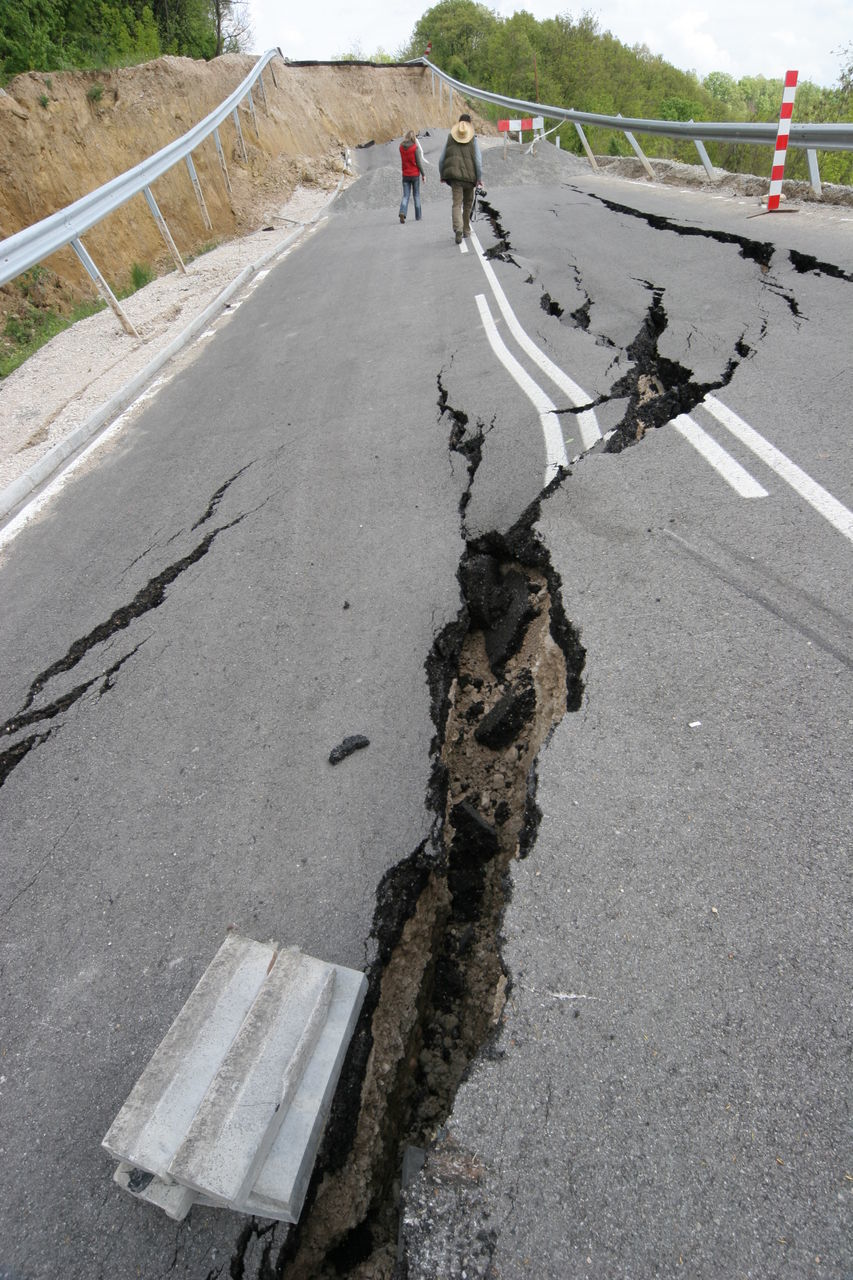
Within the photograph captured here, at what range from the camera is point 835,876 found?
2.37 metres

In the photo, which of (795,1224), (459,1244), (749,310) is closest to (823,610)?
(795,1224)

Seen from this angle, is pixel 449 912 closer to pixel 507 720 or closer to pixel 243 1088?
pixel 507 720

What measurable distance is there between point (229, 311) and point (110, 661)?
7.74 metres

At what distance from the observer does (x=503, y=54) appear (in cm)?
4359

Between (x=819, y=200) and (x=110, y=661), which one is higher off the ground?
(x=110, y=661)

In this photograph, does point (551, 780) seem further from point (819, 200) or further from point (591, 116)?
point (591, 116)

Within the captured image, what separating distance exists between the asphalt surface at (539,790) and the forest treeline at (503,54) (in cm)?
1449

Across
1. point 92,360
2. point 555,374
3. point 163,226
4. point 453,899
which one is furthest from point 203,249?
point 453,899

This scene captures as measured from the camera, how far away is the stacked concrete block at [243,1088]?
6.18ft

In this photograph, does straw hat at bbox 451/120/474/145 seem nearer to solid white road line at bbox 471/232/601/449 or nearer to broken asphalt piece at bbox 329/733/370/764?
solid white road line at bbox 471/232/601/449

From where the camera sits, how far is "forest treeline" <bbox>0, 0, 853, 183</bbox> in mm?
15688

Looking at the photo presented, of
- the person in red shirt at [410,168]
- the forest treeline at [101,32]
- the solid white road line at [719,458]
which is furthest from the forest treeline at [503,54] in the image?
the solid white road line at [719,458]

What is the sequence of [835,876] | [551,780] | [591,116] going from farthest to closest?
[591,116] → [551,780] → [835,876]

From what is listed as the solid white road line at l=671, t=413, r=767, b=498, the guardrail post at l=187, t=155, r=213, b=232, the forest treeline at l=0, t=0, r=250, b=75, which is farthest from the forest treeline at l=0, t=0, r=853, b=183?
the solid white road line at l=671, t=413, r=767, b=498
